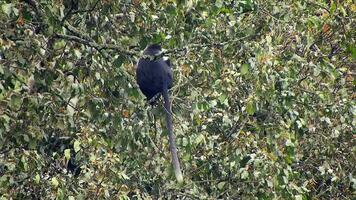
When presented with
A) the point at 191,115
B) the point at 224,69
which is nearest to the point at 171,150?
the point at 191,115

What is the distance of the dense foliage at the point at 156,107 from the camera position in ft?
17.8

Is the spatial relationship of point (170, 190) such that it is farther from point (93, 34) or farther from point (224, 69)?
point (93, 34)

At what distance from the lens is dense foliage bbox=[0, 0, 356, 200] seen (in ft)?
17.8

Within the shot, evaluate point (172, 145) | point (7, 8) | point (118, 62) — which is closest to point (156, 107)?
point (172, 145)

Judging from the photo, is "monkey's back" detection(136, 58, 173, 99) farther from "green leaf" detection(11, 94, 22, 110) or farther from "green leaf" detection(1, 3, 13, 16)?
"green leaf" detection(1, 3, 13, 16)

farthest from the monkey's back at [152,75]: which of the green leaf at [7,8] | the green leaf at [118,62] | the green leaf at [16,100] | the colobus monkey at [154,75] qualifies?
the green leaf at [7,8]

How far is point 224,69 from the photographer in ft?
22.9

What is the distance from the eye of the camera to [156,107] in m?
6.40

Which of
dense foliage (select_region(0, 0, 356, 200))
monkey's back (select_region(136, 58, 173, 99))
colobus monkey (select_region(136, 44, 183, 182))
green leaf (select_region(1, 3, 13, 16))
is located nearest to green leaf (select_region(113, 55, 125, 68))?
dense foliage (select_region(0, 0, 356, 200))

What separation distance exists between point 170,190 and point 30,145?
2.25 metres

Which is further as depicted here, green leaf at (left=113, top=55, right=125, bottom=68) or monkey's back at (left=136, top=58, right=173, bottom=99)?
monkey's back at (left=136, top=58, right=173, bottom=99)

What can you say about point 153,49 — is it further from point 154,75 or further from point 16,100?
point 16,100

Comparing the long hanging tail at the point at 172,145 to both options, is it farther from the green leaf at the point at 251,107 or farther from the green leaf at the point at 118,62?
the green leaf at the point at 118,62

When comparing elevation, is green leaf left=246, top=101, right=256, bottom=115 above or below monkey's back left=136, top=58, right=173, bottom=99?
below
